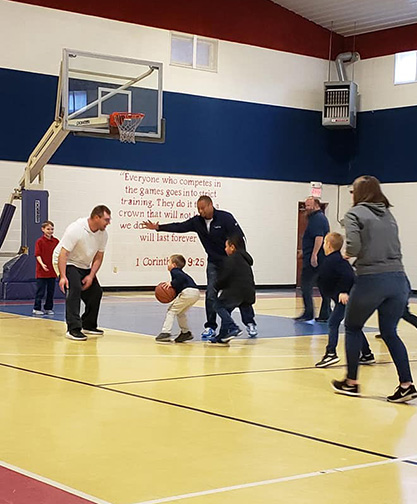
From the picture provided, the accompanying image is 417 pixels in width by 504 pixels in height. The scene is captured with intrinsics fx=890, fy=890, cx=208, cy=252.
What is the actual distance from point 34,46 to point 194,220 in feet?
34.2

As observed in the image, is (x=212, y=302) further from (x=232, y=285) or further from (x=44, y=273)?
(x=44, y=273)

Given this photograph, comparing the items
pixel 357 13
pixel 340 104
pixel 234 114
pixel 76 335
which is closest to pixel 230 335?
pixel 76 335

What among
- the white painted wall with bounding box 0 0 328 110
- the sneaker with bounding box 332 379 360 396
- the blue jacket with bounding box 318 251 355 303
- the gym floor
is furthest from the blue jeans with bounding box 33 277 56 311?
the sneaker with bounding box 332 379 360 396

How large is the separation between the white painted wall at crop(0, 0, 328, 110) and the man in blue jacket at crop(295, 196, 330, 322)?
353 inches

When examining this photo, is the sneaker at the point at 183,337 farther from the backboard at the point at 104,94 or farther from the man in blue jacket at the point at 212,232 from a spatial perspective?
the backboard at the point at 104,94

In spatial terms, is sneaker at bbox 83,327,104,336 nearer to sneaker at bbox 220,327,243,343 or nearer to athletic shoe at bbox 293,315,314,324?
sneaker at bbox 220,327,243,343

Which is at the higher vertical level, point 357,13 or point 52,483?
point 357,13

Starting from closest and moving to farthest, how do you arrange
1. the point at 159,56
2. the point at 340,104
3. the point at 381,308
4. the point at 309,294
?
the point at 381,308
the point at 309,294
the point at 159,56
the point at 340,104

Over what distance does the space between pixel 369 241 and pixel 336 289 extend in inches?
87.4

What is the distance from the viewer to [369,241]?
7.04 meters

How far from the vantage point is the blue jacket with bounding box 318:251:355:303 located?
9180 millimetres

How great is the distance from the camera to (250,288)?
10711mm

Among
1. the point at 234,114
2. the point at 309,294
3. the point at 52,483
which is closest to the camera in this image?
the point at 52,483

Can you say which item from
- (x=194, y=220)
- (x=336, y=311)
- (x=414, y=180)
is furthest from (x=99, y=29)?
(x=336, y=311)
